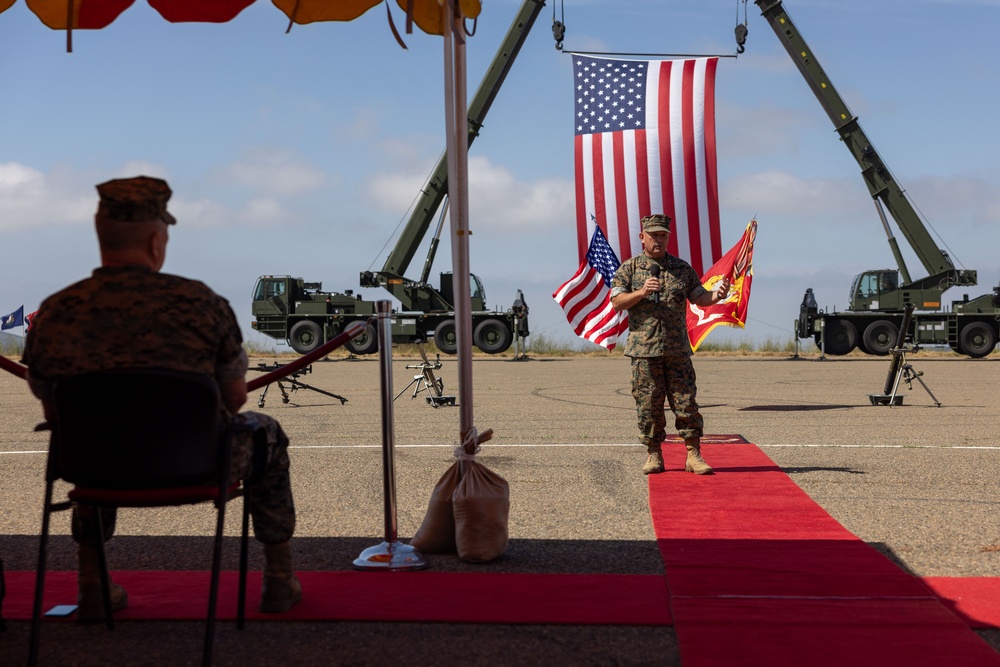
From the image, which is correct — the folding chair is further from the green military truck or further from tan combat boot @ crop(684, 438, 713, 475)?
the green military truck

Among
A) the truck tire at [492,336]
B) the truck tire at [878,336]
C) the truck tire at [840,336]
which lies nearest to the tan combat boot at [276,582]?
the truck tire at [492,336]

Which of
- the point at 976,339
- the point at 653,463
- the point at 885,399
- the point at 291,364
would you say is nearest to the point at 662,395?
the point at 653,463

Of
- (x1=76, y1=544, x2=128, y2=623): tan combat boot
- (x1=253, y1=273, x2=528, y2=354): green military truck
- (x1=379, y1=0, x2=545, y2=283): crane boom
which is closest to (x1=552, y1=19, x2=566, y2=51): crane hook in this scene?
(x1=379, y1=0, x2=545, y2=283): crane boom

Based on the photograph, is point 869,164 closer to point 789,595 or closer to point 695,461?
point 695,461

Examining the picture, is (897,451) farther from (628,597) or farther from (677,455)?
(628,597)

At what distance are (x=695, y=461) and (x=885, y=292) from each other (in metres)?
29.0

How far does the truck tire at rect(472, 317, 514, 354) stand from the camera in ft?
113

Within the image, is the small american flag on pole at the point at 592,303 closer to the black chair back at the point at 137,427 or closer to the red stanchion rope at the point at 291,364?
the red stanchion rope at the point at 291,364

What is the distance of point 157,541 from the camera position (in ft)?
18.5

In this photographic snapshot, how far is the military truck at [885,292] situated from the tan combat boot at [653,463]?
27095mm

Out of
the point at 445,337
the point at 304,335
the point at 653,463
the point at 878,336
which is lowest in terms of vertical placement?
the point at 653,463

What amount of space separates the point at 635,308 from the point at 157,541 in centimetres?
375

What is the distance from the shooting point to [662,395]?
7949 millimetres

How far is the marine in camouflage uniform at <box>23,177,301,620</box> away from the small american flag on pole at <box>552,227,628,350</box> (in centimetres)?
1082
